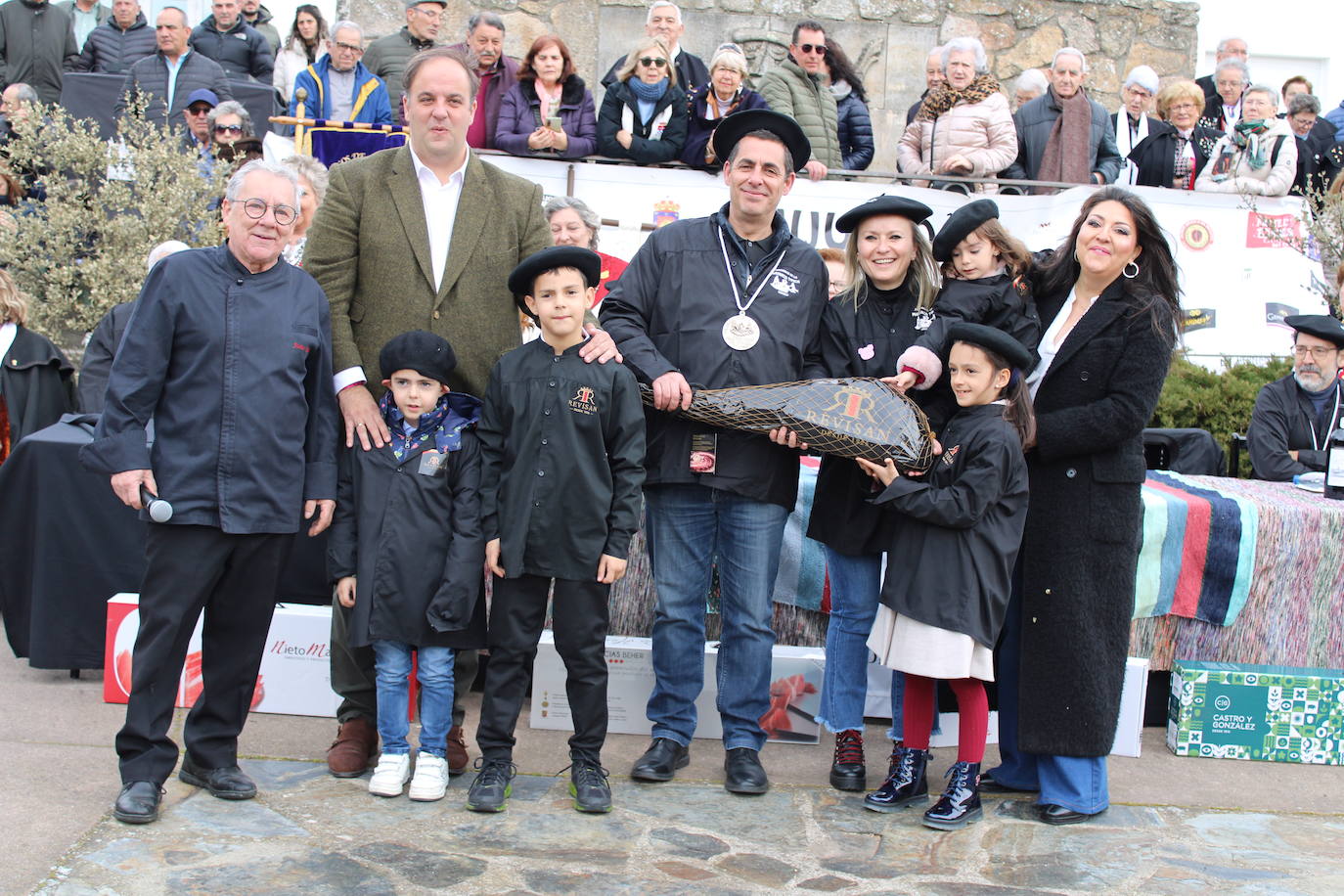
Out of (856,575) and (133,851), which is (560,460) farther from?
(133,851)

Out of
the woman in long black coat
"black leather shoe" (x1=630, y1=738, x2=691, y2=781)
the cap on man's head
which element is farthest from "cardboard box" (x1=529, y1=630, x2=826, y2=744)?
the cap on man's head

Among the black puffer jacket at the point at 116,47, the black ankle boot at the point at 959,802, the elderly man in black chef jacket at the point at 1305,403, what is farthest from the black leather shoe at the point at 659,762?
the black puffer jacket at the point at 116,47

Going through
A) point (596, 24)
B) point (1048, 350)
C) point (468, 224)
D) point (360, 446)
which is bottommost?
point (360, 446)

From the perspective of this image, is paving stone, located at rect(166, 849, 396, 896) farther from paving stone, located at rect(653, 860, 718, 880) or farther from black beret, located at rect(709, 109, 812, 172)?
black beret, located at rect(709, 109, 812, 172)

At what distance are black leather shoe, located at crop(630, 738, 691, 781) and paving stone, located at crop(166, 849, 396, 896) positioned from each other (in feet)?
3.55

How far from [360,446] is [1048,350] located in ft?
7.26

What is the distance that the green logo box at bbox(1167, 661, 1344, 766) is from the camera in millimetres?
4754

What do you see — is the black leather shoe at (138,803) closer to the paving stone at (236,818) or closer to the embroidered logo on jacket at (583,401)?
the paving stone at (236,818)

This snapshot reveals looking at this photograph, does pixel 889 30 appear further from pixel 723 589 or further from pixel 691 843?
pixel 691 843

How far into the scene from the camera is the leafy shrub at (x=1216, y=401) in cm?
812

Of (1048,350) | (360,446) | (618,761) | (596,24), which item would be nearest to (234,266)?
(360,446)

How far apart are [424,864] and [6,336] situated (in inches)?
167

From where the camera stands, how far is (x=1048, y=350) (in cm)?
413

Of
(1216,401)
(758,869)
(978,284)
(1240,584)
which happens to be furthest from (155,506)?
(1216,401)
